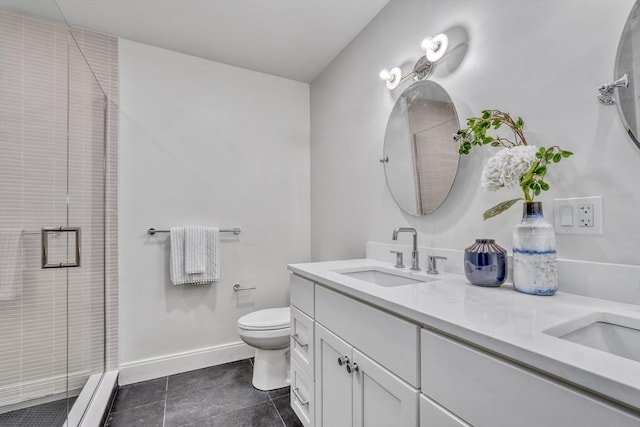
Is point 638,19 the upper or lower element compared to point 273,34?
lower

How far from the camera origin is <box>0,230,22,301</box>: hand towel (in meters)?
1.20

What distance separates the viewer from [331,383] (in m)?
1.15

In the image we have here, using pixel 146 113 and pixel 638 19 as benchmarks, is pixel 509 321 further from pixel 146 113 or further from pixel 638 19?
pixel 146 113

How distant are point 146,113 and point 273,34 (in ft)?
3.50

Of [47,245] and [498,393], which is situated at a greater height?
[47,245]

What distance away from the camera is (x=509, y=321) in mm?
650

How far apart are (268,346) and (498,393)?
152cm

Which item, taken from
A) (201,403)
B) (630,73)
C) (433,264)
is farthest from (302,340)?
(630,73)

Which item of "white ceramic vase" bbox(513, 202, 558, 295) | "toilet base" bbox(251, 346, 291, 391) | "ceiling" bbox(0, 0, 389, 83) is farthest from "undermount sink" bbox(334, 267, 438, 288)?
"ceiling" bbox(0, 0, 389, 83)

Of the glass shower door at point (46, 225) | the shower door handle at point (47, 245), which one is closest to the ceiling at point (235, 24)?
the glass shower door at point (46, 225)

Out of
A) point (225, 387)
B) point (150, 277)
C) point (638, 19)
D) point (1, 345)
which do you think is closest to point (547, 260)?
point (638, 19)

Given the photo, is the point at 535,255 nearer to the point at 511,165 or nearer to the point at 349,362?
the point at 511,165

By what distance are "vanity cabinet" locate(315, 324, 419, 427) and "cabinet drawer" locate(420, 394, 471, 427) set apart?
2 cm

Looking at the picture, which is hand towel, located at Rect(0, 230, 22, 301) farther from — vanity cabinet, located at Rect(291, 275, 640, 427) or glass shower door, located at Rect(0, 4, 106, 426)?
vanity cabinet, located at Rect(291, 275, 640, 427)
